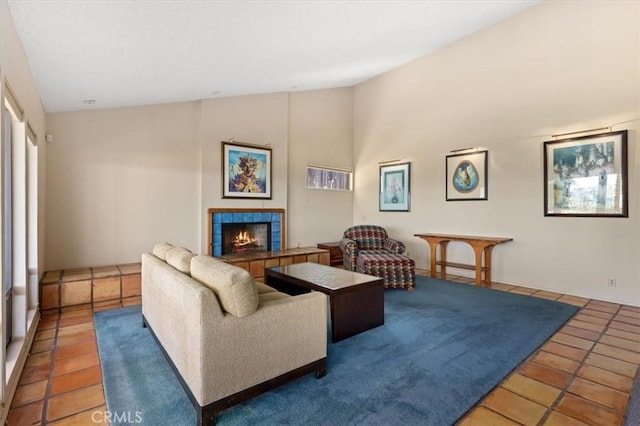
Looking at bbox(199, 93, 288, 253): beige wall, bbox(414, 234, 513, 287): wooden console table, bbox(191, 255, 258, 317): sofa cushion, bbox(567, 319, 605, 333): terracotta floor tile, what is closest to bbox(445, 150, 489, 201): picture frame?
bbox(414, 234, 513, 287): wooden console table

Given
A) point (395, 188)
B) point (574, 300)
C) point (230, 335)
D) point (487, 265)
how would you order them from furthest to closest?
point (395, 188) < point (487, 265) < point (574, 300) < point (230, 335)

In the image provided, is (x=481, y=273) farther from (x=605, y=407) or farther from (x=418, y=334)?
(x=605, y=407)

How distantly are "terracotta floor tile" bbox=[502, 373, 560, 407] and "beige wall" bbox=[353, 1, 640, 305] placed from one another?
2.66m

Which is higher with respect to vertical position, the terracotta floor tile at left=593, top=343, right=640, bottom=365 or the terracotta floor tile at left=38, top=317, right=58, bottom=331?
the terracotta floor tile at left=38, top=317, right=58, bottom=331

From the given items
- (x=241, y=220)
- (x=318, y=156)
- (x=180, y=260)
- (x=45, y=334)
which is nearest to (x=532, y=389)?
(x=180, y=260)

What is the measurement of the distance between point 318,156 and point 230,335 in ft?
16.4

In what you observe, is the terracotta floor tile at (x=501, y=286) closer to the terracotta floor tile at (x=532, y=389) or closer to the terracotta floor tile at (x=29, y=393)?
the terracotta floor tile at (x=532, y=389)

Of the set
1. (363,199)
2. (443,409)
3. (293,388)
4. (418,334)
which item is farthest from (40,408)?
(363,199)

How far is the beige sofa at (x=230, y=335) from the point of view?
154 cm

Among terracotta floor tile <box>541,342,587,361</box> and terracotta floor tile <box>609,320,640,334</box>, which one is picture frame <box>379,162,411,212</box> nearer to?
terracotta floor tile <box>609,320,640,334</box>

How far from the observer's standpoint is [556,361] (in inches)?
88.2

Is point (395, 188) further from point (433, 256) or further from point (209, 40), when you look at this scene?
point (209, 40)

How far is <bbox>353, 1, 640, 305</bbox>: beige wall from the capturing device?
11.7 ft

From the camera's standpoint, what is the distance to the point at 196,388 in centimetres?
156
